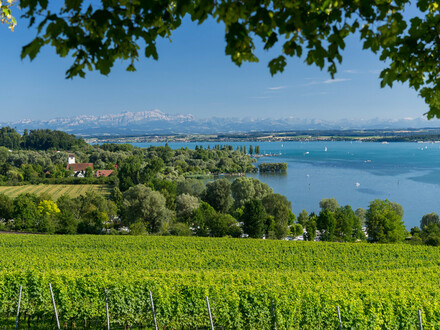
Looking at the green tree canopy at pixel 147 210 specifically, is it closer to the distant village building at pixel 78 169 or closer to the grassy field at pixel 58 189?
the grassy field at pixel 58 189

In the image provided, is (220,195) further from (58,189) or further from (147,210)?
(58,189)

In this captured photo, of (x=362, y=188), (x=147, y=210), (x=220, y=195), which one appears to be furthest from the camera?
(x=362, y=188)

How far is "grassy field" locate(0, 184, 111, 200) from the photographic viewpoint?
58656 millimetres

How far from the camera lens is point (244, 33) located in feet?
7.30

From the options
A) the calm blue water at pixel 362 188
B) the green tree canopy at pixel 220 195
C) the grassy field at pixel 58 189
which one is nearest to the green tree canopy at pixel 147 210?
→ the green tree canopy at pixel 220 195

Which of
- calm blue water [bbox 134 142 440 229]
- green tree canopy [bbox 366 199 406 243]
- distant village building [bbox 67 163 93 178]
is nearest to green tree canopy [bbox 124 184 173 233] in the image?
green tree canopy [bbox 366 199 406 243]

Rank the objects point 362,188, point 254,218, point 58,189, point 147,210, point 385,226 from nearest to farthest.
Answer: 1. point 385,226
2. point 254,218
3. point 147,210
4. point 58,189
5. point 362,188

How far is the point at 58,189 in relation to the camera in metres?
62.9

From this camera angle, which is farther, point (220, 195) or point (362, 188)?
point (362, 188)

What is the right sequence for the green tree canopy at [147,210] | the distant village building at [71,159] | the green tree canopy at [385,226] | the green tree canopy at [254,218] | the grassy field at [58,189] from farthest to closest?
the distant village building at [71,159] < the grassy field at [58,189] < the green tree canopy at [147,210] < the green tree canopy at [254,218] < the green tree canopy at [385,226]

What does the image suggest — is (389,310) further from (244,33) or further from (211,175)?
(211,175)

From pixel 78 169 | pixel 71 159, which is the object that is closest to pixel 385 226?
pixel 78 169

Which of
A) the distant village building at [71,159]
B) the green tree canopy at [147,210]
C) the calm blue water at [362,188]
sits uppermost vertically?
the distant village building at [71,159]

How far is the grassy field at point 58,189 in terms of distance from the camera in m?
58.7
